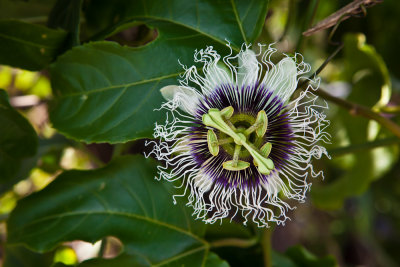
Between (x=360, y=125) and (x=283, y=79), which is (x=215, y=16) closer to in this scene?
(x=283, y=79)

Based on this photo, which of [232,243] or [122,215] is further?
Result: [232,243]

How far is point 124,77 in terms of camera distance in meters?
0.87

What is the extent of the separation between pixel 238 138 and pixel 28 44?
48cm

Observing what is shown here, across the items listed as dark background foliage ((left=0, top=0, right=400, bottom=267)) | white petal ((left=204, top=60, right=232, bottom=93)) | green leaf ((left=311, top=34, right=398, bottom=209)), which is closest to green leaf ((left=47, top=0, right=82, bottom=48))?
dark background foliage ((left=0, top=0, right=400, bottom=267))

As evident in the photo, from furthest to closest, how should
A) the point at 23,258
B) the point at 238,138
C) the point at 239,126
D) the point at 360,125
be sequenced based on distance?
the point at 360,125
the point at 23,258
the point at 239,126
the point at 238,138

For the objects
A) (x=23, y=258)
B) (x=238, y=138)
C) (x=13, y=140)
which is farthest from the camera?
(x=23, y=258)

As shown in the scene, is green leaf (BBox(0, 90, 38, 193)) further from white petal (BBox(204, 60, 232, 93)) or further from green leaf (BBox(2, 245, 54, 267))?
white petal (BBox(204, 60, 232, 93))

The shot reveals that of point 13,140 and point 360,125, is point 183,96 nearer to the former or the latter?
point 13,140

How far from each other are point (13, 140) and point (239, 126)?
505mm

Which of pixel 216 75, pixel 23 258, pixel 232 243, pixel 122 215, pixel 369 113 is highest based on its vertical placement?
pixel 216 75

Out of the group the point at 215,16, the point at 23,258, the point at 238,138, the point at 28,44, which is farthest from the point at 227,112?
the point at 23,258

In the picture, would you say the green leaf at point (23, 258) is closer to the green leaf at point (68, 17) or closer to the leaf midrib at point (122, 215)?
the leaf midrib at point (122, 215)

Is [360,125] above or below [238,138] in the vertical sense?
below

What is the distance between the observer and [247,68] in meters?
0.82
